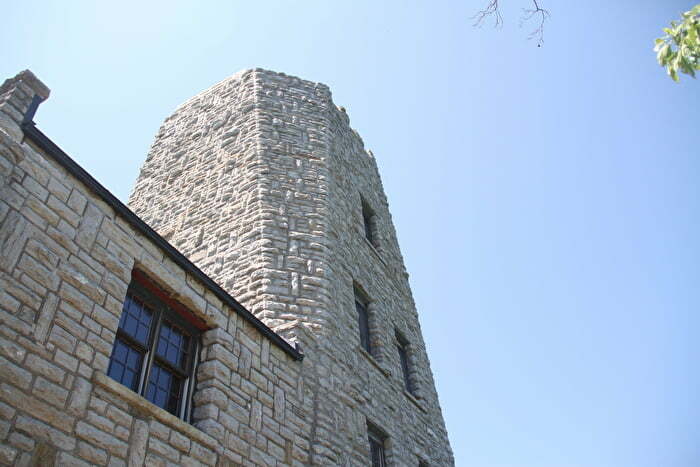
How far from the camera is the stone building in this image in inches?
A: 175

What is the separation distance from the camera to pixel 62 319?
4.62 m

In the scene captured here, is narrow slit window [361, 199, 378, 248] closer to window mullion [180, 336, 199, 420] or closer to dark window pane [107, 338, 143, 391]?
window mullion [180, 336, 199, 420]

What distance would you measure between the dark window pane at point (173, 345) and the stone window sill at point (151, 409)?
33.4 inches

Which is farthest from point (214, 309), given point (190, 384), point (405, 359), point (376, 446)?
point (405, 359)

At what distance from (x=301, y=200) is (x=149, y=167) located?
563 centimetres

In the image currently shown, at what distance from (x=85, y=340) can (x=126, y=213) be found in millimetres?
1567

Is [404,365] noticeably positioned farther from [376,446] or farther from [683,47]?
[683,47]

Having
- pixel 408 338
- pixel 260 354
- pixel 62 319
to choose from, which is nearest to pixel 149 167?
pixel 408 338

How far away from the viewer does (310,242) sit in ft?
32.8

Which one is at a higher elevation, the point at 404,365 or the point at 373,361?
the point at 404,365

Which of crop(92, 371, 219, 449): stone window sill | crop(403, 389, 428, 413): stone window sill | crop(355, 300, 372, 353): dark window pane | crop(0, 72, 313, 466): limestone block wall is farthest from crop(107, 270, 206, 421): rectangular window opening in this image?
crop(403, 389, 428, 413): stone window sill

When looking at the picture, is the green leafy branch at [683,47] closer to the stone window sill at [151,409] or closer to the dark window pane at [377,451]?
the stone window sill at [151,409]

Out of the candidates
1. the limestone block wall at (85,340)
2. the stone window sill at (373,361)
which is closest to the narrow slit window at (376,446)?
the stone window sill at (373,361)

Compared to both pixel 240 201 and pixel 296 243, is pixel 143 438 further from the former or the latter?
pixel 240 201
